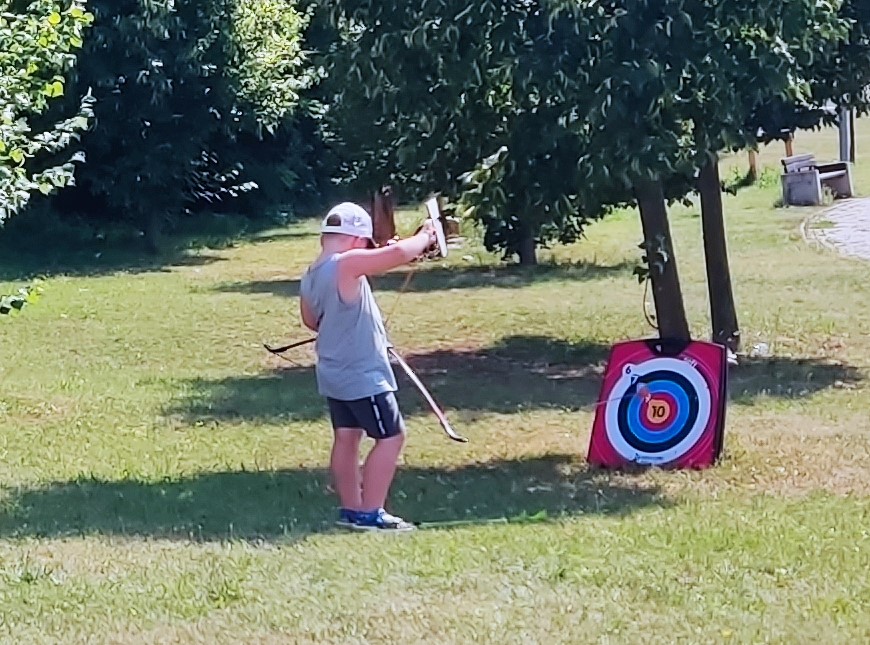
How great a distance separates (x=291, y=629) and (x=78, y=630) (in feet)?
2.54

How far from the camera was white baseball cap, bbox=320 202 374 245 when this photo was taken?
7.73m

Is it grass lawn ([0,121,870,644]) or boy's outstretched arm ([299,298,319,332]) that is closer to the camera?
grass lawn ([0,121,870,644])

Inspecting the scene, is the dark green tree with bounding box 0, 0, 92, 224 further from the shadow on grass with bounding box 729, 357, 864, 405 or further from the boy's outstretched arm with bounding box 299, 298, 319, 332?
the shadow on grass with bounding box 729, 357, 864, 405

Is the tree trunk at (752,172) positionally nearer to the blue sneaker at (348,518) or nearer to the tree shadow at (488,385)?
the tree shadow at (488,385)

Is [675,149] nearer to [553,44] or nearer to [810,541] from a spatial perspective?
[553,44]

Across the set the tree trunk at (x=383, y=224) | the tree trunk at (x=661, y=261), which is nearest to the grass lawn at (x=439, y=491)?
the tree trunk at (x=661, y=261)

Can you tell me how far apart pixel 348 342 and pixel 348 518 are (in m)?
0.85

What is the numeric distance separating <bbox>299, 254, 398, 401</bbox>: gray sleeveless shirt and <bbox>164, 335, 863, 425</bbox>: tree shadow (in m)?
3.76


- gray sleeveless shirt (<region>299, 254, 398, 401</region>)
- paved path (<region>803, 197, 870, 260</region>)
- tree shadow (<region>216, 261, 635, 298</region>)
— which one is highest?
gray sleeveless shirt (<region>299, 254, 398, 401</region>)

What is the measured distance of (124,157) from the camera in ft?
82.2

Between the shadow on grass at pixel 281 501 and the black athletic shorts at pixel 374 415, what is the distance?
20.7 inches

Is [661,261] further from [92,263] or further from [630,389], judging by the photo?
[92,263]

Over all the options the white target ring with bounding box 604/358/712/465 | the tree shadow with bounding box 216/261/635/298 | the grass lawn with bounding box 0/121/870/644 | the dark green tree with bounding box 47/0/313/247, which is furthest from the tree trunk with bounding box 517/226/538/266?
the white target ring with bounding box 604/358/712/465

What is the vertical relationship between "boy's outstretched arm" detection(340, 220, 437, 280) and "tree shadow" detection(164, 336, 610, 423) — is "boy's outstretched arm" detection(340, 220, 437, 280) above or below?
above
